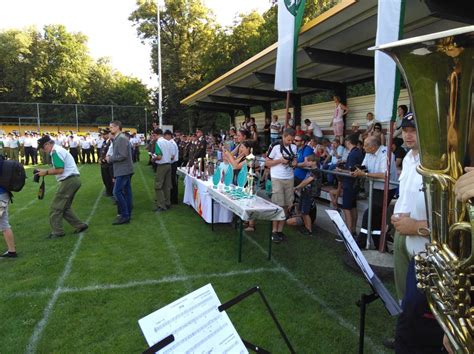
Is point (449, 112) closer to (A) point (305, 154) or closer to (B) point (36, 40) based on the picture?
(A) point (305, 154)

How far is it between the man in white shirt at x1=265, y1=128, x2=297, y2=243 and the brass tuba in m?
4.38

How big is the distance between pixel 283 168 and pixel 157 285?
9.29ft

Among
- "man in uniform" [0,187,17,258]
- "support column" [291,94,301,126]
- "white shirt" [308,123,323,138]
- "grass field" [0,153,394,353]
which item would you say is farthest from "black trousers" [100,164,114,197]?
"support column" [291,94,301,126]

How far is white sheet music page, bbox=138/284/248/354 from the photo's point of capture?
1695mm

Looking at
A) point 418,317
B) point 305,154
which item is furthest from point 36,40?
point 418,317

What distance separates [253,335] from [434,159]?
2.53 metres

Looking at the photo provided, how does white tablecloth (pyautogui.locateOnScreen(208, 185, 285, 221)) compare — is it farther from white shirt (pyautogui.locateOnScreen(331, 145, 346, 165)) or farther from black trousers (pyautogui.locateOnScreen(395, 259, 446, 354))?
white shirt (pyautogui.locateOnScreen(331, 145, 346, 165))

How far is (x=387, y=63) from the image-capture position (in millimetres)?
4133

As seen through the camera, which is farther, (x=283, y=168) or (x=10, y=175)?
(x=283, y=168)

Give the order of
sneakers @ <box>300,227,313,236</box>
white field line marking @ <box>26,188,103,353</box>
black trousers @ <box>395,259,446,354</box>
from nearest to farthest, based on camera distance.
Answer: black trousers @ <box>395,259,446,354</box>
white field line marking @ <box>26,188,103,353</box>
sneakers @ <box>300,227,313,236</box>

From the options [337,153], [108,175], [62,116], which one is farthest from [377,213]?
[62,116]

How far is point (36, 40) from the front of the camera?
177ft

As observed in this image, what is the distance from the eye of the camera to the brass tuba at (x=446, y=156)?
4.09 feet

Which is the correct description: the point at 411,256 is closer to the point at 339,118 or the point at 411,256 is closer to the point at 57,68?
the point at 339,118
